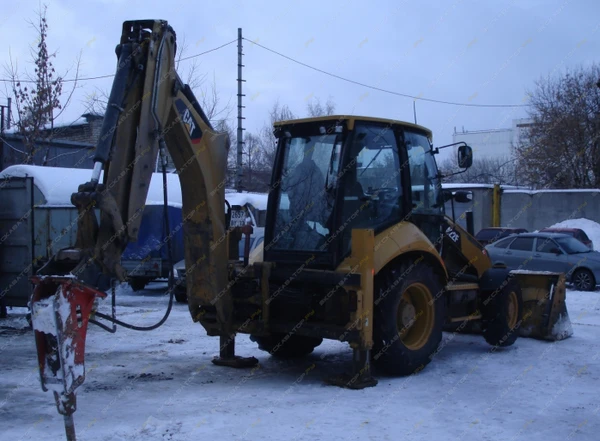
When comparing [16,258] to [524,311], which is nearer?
[524,311]

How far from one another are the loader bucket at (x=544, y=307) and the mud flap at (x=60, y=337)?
6848mm

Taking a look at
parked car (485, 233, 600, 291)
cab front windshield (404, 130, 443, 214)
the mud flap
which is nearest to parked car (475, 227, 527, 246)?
parked car (485, 233, 600, 291)

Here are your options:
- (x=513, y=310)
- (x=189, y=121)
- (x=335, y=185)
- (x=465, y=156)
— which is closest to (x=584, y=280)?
(x=513, y=310)

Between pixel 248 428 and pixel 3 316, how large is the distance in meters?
8.39

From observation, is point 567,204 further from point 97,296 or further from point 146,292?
point 97,296

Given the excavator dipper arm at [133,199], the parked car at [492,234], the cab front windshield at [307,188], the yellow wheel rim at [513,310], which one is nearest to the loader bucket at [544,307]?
the yellow wheel rim at [513,310]

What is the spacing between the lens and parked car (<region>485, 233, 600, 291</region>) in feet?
56.9

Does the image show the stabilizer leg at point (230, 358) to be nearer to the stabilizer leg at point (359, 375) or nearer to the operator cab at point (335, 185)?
the operator cab at point (335, 185)

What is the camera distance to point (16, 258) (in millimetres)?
11898

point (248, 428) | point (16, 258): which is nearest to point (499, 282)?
point (248, 428)

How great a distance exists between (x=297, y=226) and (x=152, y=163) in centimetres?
196

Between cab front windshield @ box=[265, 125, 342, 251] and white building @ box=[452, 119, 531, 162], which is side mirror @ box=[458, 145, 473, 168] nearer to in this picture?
cab front windshield @ box=[265, 125, 342, 251]

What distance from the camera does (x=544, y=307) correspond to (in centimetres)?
965

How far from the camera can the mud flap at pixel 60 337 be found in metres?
4.73
